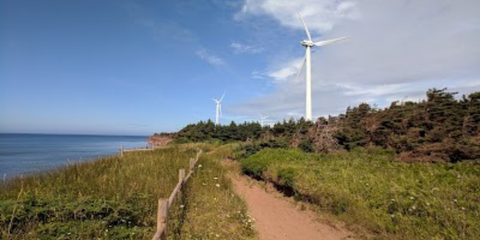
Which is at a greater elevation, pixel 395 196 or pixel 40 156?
pixel 395 196

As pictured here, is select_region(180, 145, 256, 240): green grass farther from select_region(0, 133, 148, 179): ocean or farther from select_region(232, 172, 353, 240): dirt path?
select_region(0, 133, 148, 179): ocean

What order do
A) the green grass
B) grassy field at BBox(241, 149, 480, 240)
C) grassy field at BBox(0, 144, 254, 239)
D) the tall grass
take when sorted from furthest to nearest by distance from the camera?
the green grass < grassy field at BBox(241, 149, 480, 240) < grassy field at BBox(0, 144, 254, 239) < the tall grass

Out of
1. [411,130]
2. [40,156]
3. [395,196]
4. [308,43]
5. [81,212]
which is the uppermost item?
[308,43]

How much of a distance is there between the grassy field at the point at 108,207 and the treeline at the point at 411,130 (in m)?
8.95

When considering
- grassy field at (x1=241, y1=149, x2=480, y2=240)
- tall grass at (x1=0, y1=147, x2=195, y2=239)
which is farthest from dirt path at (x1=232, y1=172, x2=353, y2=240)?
tall grass at (x1=0, y1=147, x2=195, y2=239)

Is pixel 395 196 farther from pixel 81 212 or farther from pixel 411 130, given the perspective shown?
pixel 411 130

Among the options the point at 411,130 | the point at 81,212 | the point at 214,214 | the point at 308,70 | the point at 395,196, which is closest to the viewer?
the point at 81,212

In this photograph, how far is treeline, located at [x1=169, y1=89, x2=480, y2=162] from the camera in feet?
38.0

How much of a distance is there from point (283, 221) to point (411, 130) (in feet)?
32.1

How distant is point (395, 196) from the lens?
6832 millimetres

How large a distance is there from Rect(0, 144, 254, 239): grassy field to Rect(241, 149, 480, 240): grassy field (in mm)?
2522

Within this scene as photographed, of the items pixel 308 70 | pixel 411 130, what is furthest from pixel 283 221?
pixel 308 70

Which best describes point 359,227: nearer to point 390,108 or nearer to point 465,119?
point 465,119

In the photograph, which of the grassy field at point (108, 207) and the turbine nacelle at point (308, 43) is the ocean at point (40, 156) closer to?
the grassy field at point (108, 207)
